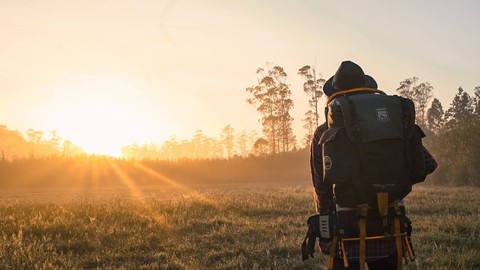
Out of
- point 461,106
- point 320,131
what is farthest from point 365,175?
point 461,106

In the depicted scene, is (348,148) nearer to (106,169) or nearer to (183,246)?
(183,246)

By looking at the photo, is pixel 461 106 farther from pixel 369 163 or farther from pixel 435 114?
pixel 369 163

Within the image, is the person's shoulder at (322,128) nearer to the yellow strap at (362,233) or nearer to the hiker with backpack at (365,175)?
the hiker with backpack at (365,175)

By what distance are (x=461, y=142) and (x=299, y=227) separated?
21531mm

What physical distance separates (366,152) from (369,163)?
0.08m

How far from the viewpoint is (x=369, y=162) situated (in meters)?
3.06

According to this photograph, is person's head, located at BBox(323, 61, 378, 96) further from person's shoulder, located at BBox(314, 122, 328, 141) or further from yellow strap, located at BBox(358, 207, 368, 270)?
yellow strap, located at BBox(358, 207, 368, 270)

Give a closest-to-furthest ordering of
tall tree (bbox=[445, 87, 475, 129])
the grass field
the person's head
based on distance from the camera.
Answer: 1. the person's head
2. the grass field
3. tall tree (bbox=[445, 87, 475, 129])

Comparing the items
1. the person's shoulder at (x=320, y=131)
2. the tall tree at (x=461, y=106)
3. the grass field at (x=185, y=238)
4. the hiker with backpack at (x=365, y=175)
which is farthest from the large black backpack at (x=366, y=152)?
the tall tree at (x=461, y=106)

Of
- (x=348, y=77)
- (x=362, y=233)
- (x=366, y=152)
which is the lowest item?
(x=362, y=233)

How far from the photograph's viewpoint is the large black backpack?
9.97ft

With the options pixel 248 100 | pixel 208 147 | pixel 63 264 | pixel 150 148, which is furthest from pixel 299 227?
pixel 150 148

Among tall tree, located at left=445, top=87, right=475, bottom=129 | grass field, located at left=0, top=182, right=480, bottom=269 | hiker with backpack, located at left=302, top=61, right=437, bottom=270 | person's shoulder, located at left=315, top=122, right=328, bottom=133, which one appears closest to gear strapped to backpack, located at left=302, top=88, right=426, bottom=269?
hiker with backpack, located at left=302, top=61, right=437, bottom=270

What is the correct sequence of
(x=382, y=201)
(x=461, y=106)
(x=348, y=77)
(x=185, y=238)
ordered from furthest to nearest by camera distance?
1. (x=461, y=106)
2. (x=185, y=238)
3. (x=348, y=77)
4. (x=382, y=201)
